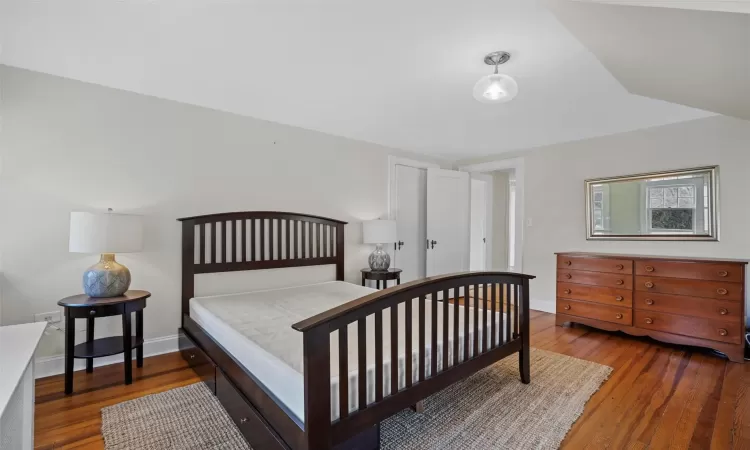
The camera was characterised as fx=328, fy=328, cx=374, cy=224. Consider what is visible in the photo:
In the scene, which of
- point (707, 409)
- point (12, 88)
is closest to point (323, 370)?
point (707, 409)

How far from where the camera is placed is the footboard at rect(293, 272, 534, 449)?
49.5 inches

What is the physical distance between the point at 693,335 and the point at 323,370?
3463 millimetres

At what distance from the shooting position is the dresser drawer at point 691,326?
8.95 ft

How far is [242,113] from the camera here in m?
3.27

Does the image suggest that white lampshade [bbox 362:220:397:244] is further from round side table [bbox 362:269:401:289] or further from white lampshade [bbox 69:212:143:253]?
white lampshade [bbox 69:212:143:253]

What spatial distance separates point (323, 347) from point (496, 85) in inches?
74.3

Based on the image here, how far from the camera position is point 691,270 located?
9.60 ft

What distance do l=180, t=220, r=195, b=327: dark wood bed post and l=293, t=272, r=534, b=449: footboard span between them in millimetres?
1855

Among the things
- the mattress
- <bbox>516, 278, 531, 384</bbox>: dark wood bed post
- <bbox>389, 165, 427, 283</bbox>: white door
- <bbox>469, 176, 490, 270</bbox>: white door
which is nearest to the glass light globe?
<bbox>516, 278, 531, 384</bbox>: dark wood bed post

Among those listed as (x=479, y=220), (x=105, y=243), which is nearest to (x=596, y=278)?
(x=479, y=220)

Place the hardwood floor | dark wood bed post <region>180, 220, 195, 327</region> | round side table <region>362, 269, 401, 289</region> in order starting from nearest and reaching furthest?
the hardwood floor
dark wood bed post <region>180, 220, 195, 327</region>
round side table <region>362, 269, 401, 289</region>

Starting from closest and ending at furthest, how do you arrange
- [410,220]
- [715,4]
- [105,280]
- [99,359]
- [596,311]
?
[715,4] → [105,280] → [99,359] → [596,311] → [410,220]

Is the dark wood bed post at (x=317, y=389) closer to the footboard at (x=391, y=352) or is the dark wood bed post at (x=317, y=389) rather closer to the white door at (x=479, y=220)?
the footboard at (x=391, y=352)

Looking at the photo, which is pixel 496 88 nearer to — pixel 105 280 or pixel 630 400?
pixel 630 400
